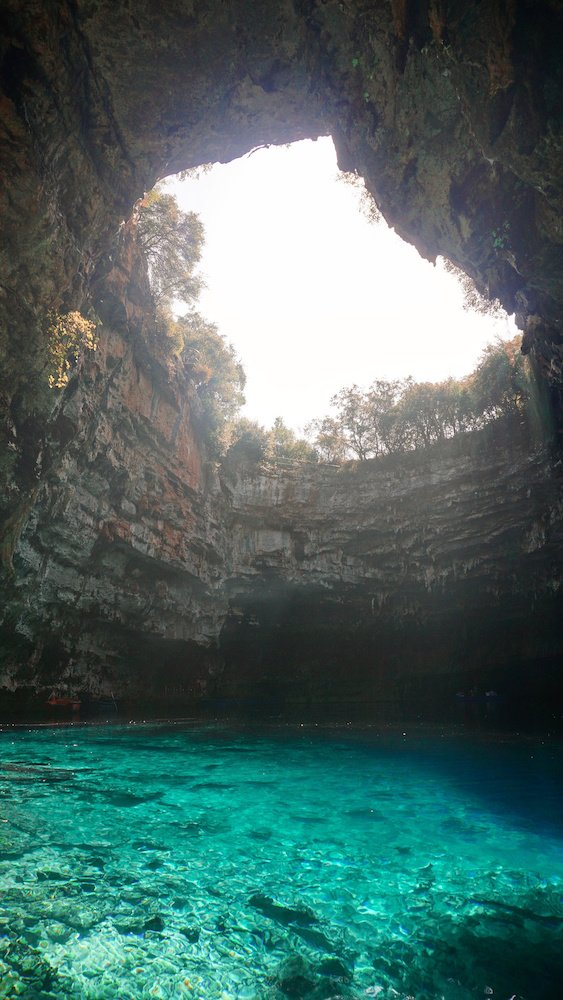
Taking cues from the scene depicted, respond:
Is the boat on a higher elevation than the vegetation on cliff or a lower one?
lower

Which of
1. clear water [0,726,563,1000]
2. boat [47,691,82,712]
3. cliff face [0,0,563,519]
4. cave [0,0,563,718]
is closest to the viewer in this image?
clear water [0,726,563,1000]

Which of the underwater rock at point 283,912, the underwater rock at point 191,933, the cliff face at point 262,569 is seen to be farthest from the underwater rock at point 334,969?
the cliff face at point 262,569

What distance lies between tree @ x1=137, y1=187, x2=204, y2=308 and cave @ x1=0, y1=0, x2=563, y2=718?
4.92m

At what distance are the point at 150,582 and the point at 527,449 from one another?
15135 mm

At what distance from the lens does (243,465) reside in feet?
70.2

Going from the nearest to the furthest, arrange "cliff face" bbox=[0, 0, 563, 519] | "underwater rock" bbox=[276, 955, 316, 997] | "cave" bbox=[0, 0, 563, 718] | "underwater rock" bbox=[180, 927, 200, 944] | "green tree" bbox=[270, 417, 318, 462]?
"underwater rock" bbox=[276, 955, 316, 997] < "underwater rock" bbox=[180, 927, 200, 944] < "cliff face" bbox=[0, 0, 563, 519] < "cave" bbox=[0, 0, 563, 718] < "green tree" bbox=[270, 417, 318, 462]

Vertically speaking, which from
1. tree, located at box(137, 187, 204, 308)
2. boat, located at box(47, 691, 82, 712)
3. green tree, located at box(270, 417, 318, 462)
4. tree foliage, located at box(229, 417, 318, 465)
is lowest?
boat, located at box(47, 691, 82, 712)

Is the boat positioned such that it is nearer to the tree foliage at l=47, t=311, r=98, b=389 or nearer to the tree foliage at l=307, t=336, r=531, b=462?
the tree foliage at l=47, t=311, r=98, b=389

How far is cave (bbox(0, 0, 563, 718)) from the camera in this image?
809 centimetres

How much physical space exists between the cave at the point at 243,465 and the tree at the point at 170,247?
492cm

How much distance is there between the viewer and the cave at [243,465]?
8.09 meters

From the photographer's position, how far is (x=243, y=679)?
2359 centimetres

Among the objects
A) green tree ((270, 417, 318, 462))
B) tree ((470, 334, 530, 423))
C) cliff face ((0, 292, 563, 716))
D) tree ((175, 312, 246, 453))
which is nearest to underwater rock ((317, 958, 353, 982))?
cliff face ((0, 292, 563, 716))

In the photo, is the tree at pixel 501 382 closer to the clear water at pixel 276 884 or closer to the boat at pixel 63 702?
the clear water at pixel 276 884
